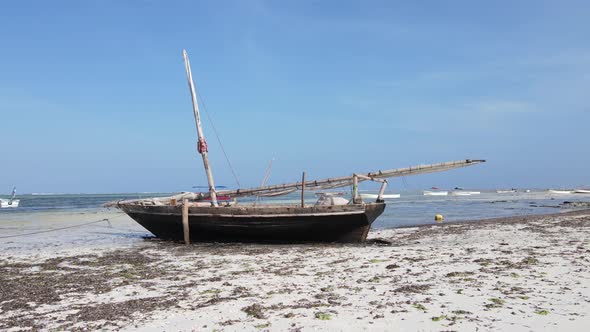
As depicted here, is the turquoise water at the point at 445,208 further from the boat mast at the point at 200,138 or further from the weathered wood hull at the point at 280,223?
the boat mast at the point at 200,138

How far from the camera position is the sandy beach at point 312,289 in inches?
244

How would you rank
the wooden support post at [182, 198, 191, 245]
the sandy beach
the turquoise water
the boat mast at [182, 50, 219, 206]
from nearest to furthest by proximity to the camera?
the sandy beach
the wooden support post at [182, 198, 191, 245]
the boat mast at [182, 50, 219, 206]
the turquoise water

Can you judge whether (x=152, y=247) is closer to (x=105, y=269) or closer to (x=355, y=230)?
(x=105, y=269)

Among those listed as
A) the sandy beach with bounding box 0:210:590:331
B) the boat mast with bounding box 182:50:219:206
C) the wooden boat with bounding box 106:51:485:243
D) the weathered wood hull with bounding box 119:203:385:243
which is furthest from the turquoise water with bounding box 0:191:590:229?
the sandy beach with bounding box 0:210:590:331

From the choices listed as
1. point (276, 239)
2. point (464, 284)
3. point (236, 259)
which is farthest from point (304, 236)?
point (464, 284)

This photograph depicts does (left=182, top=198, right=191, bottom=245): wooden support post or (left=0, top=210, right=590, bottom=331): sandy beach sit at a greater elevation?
(left=182, top=198, right=191, bottom=245): wooden support post

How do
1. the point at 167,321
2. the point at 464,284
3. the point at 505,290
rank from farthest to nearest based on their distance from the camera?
the point at 464,284 < the point at 505,290 < the point at 167,321

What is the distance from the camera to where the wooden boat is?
51.4 feet

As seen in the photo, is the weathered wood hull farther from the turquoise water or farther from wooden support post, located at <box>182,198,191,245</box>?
the turquoise water

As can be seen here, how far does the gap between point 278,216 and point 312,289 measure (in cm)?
788

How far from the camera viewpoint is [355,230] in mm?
15758

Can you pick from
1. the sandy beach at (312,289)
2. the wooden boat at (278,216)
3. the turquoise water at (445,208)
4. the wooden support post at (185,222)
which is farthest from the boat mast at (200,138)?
the turquoise water at (445,208)

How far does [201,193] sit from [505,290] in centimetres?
1491

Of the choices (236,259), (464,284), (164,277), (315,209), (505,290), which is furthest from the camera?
(315,209)
